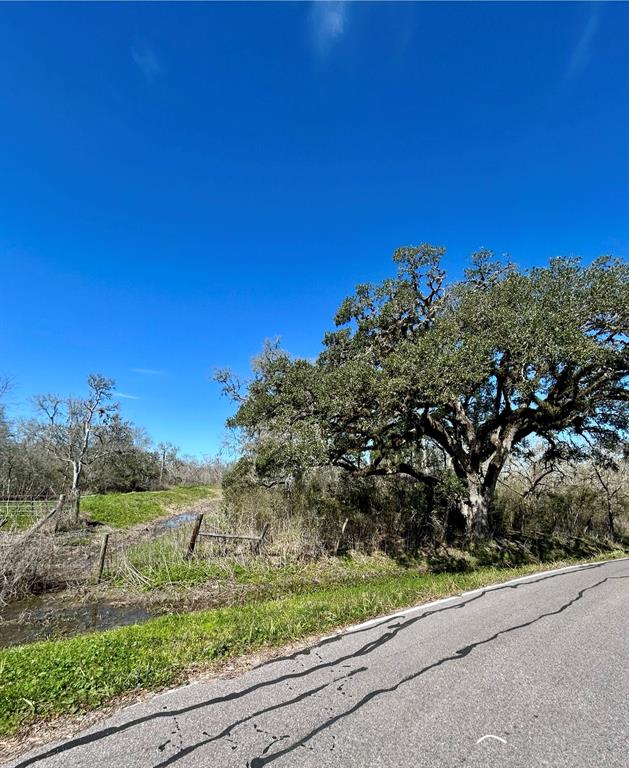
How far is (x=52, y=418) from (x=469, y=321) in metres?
32.0

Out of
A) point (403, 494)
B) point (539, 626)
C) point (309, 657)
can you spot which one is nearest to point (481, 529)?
point (403, 494)

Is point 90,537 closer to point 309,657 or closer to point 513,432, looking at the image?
point 309,657

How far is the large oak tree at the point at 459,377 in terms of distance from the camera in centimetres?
1091

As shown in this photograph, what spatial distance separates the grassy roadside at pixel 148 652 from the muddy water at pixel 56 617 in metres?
1.85

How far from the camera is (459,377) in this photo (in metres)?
10.4

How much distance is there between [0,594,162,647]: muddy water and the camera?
7633 millimetres

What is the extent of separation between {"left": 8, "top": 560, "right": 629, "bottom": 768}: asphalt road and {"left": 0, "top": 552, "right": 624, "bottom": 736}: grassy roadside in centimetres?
54

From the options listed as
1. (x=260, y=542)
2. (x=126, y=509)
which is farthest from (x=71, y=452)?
(x=260, y=542)

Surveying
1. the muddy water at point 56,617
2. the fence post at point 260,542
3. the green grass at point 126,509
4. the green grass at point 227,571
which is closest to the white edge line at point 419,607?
the green grass at point 227,571

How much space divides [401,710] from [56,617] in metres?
8.33

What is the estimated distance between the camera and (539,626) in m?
5.43

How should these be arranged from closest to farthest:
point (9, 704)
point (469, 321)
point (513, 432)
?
point (9, 704), point (469, 321), point (513, 432)

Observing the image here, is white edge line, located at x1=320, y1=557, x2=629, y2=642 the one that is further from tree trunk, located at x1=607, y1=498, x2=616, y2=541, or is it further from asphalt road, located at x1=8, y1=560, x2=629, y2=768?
tree trunk, located at x1=607, y1=498, x2=616, y2=541

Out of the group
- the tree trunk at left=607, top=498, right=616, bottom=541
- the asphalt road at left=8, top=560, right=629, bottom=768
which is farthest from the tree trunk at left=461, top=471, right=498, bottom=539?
the tree trunk at left=607, top=498, right=616, bottom=541
